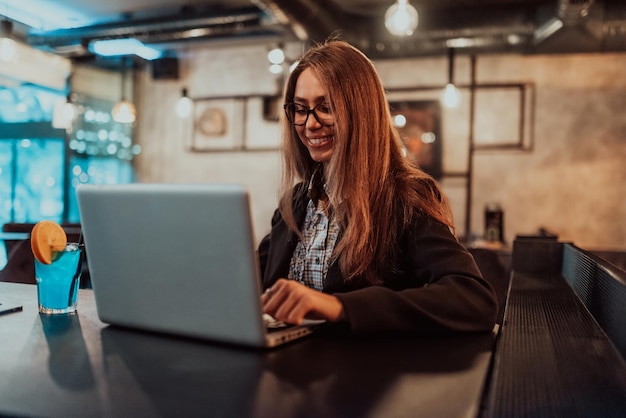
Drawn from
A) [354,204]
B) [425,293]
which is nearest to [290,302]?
[425,293]

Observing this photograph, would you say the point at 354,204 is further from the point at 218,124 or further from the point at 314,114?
the point at 218,124

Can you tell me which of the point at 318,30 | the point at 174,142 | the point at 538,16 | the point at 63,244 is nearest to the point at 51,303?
the point at 63,244

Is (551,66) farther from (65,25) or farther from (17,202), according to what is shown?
(17,202)

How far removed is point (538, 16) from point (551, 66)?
0.80 meters

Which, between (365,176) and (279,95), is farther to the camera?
(279,95)

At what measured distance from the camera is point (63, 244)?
1309 millimetres

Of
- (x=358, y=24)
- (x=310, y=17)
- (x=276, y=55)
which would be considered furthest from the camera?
(x=358, y=24)

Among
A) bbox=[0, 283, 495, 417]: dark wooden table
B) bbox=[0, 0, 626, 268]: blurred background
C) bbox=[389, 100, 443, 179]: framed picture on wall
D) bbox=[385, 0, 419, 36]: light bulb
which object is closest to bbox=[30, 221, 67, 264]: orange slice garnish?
bbox=[0, 283, 495, 417]: dark wooden table

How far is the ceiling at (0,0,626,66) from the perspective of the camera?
15.6ft

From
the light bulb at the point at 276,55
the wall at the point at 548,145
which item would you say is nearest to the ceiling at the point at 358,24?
the light bulb at the point at 276,55

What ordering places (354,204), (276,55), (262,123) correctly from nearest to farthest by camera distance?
(354,204) → (276,55) → (262,123)

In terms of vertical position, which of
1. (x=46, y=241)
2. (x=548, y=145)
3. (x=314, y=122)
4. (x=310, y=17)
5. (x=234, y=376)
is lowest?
(x=234, y=376)

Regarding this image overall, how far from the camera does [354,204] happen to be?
4.67ft

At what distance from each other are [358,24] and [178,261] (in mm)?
4762
